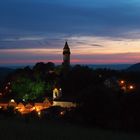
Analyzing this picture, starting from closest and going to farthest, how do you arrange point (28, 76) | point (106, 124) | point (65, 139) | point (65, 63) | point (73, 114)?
point (65, 139) → point (106, 124) → point (73, 114) → point (28, 76) → point (65, 63)

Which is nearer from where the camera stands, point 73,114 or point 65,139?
point 65,139

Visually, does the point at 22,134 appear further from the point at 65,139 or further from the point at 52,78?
the point at 52,78

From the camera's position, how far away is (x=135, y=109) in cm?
2820

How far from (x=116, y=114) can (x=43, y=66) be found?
51697 mm

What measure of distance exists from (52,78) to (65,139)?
57054mm

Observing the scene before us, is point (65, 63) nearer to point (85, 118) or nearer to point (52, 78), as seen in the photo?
point (52, 78)

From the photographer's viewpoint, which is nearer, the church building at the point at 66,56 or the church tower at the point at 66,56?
the church building at the point at 66,56

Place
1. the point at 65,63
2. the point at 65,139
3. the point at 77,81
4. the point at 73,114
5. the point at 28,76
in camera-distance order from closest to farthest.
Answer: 1. the point at 65,139
2. the point at 73,114
3. the point at 77,81
4. the point at 28,76
5. the point at 65,63

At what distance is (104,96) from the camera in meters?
29.1

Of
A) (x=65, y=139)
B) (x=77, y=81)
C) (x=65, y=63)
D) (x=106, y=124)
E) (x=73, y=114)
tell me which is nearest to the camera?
(x=65, y=139)

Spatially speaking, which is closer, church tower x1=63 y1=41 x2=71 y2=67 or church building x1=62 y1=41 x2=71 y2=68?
church building x1=62 y1=41 x2=71 y2=68

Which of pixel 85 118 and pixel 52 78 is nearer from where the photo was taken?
pixel 85 118

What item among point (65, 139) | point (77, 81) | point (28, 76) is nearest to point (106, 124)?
point (65, 139)

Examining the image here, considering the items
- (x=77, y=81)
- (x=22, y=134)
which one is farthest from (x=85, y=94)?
(x=77, y=81)
